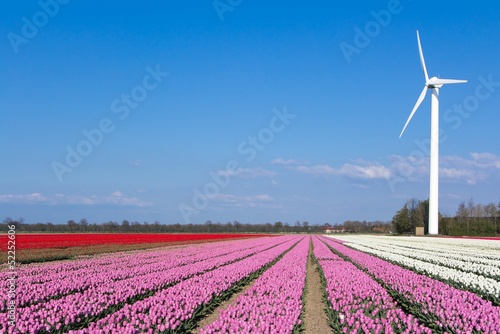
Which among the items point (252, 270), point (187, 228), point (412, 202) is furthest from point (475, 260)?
point (187, 228)

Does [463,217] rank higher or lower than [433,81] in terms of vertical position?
lower

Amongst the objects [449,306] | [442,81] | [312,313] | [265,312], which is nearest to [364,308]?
[449,306]

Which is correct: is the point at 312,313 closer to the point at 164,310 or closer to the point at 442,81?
the point at 164,310

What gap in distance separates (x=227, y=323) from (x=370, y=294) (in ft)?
16.7

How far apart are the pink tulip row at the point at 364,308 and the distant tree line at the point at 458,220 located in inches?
3241

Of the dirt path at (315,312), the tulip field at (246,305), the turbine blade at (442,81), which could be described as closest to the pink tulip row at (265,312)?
the tulip field at (246,305)

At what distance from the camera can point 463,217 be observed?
4609 inches

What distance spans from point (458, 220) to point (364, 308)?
110 metres

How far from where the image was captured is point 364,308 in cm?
1023

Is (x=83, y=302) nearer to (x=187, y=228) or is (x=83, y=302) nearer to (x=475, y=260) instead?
(x=475, y=260)

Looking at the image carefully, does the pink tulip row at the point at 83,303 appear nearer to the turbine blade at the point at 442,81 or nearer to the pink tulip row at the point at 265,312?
the pink tulip row at the point at 265,312

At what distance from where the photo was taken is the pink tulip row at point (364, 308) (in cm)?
830

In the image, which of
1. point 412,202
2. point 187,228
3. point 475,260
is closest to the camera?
point 475,260

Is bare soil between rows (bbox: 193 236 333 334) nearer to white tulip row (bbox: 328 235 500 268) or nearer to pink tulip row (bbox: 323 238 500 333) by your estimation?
pink tulip row (bbox: 323 238 500 333)
